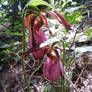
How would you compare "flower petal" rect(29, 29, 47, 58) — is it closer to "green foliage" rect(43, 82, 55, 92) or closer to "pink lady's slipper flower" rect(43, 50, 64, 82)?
"pink lady's slipper flower" rect(43, 50, 64, 82)

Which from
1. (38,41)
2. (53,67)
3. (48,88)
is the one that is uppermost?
(38,41)

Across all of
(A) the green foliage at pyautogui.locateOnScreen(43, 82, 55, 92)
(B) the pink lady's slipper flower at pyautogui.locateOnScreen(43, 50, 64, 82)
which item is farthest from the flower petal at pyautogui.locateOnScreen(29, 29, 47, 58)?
(A) the green foliage at pyautogui.locateOnScreen(43, 82, 55, 92)

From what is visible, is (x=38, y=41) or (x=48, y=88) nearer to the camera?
(x=38, y=41)

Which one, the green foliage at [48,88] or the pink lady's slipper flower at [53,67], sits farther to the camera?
the green foliage at [48,88]

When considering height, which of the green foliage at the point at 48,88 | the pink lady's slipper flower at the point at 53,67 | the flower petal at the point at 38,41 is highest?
the flower petal at the point at 38,41

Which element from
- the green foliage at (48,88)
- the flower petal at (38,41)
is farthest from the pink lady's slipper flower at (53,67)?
the green foliage at (48,88)

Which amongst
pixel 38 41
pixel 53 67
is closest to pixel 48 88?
pixel 53 67

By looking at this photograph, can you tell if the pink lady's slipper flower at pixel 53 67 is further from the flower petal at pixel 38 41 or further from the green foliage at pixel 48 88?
the green foliage at pixel 48 88

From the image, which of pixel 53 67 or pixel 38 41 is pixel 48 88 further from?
pixel 38 41

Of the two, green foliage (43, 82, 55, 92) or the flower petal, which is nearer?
the flower petal

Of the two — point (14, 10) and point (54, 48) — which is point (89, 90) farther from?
Result: point (14, 10)

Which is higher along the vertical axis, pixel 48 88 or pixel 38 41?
pixel 38 41

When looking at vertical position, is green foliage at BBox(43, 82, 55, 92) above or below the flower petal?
below
